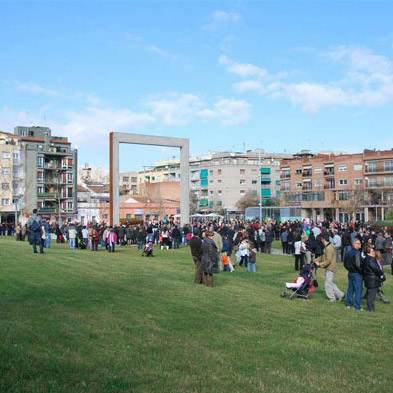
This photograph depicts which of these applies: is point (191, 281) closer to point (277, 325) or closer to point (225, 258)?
point (225, 258)

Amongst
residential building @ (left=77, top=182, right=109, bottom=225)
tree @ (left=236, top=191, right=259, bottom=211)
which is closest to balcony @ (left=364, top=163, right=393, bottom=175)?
tree @ (left=236, top=191, right=259, bottom=211)

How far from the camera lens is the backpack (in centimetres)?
2386

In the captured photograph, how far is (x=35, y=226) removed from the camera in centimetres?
2423

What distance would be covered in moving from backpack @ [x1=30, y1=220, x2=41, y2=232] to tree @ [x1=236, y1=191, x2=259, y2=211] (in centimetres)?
9721

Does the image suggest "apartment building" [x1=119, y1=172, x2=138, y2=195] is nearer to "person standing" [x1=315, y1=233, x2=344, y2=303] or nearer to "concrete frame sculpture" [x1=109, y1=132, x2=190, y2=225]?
"concrete frame sculpture" [x1=109, y1=132, x2=190, y2=225]

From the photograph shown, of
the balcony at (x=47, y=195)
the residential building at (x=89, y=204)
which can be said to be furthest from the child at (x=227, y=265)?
the balcony at (x=47, y=195)

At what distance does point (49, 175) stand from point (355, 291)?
289 feet

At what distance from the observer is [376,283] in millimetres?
14297

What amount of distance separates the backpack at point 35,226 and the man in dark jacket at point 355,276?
45.4ft

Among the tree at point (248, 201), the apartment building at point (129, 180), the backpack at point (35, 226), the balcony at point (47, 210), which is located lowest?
the backpack at point (35, 226)

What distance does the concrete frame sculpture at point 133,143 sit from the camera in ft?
133

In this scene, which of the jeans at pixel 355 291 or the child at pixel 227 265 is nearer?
the jeans at pixel 355 291

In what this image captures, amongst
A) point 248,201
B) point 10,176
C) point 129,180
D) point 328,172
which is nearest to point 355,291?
point 10,176

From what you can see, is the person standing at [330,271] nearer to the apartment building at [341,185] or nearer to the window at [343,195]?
the apartment building at [341,185]
